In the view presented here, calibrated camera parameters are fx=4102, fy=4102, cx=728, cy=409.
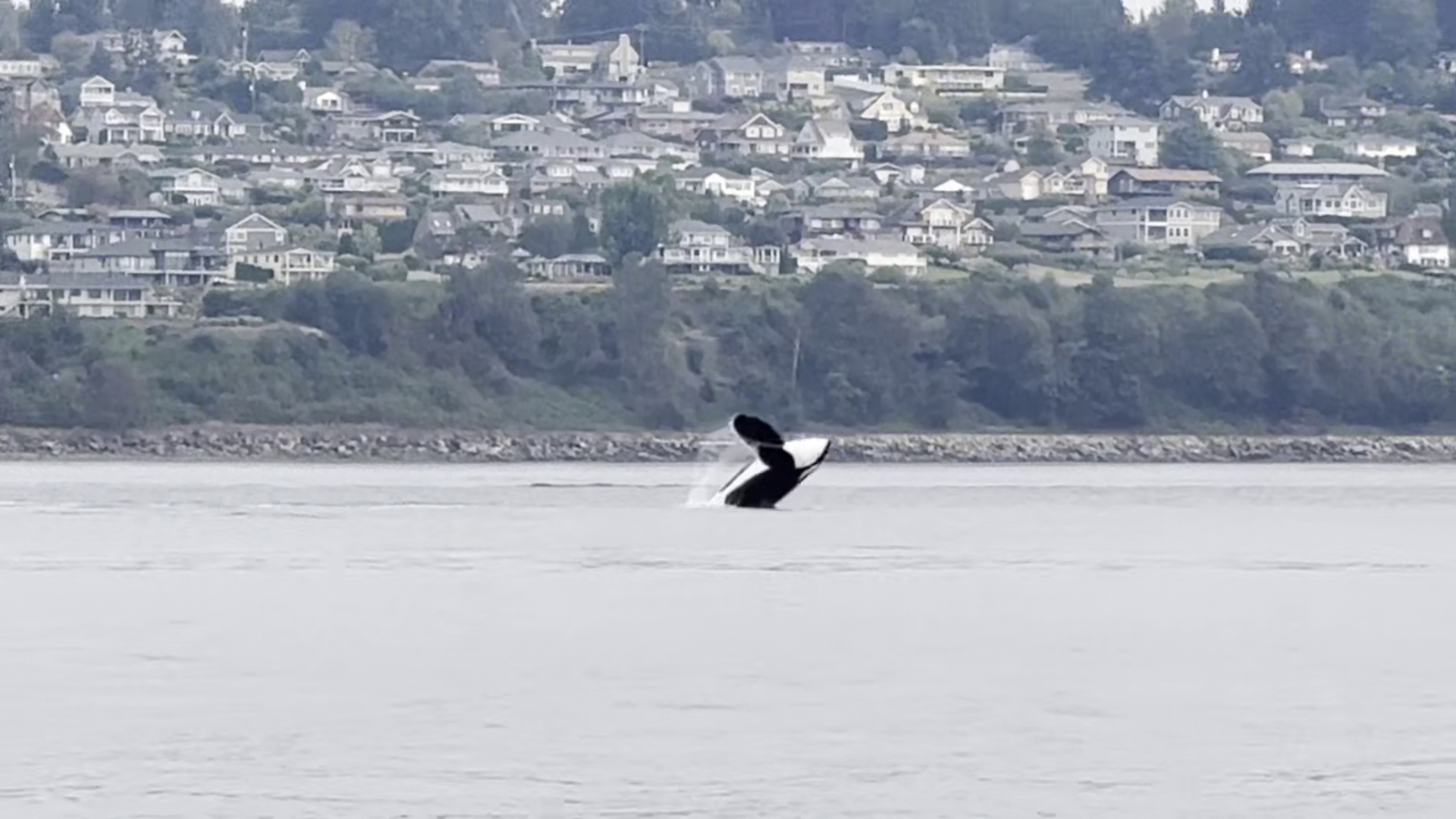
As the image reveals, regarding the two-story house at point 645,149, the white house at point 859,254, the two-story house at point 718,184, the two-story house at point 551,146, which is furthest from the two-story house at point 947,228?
the two-story house at point 551,146

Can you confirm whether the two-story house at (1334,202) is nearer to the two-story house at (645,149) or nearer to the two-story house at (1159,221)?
the two-story house at (1159,221)

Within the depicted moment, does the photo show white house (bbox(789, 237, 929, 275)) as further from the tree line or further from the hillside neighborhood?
the tree line

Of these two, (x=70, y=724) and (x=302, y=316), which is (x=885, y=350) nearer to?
(x=302, y=316)

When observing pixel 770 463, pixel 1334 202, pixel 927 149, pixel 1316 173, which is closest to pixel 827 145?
pixel 927 149

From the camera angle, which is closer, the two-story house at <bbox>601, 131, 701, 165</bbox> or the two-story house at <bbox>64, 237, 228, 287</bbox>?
the two-story house at <bbox>64, 237, 228, 287</bbox>

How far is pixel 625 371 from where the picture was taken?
115750mm

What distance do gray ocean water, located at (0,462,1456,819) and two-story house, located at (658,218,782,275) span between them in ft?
215

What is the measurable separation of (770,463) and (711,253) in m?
70.7

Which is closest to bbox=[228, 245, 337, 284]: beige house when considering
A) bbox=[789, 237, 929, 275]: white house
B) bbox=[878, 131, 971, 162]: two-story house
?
bbox=[789, 237, 929, 275]: white house

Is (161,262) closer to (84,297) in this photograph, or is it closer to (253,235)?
(253,235)

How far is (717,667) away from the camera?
139 ft

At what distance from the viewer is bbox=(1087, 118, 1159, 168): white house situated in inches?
7603

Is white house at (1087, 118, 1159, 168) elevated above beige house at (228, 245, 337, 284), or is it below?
above

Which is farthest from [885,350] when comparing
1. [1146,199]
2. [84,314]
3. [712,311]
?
[1146,199]
